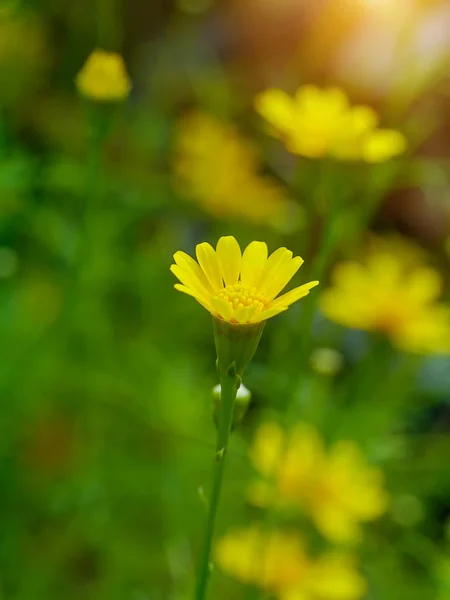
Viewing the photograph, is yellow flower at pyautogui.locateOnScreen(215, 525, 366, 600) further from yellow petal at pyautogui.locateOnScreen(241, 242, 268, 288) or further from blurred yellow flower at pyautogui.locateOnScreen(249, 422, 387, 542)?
yellow petal at pyautogui.locateOnScreen(241, 242, 268, 288)

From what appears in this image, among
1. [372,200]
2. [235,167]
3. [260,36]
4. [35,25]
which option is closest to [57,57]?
[35,25]

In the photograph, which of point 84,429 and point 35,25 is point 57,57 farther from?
point 84,429

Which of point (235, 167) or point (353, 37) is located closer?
point (235, 167)

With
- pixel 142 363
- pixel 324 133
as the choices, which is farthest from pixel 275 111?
pixel 142 363

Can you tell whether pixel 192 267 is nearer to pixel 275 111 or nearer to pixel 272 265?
pixel 272 265

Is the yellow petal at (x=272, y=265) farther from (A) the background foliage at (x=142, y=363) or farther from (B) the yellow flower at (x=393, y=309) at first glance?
(B) the yellow flower at (x=393, y=309)

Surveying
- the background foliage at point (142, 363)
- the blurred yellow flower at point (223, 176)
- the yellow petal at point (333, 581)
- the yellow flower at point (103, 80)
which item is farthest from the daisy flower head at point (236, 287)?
the blurred yellow flower at point (223, 176)
